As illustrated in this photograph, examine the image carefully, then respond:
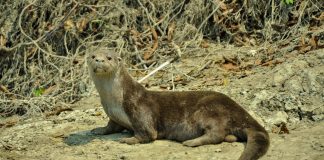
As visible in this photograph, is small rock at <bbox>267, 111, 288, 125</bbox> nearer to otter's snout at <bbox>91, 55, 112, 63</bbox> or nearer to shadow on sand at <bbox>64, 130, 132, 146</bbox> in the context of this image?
shadow on sand at <bbox>64, 130, 132, 146</bbox>

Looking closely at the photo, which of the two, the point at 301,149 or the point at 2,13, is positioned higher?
the point at 2,13

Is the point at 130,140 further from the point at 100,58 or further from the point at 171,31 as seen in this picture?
the point at 171,31

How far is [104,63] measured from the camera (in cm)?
596

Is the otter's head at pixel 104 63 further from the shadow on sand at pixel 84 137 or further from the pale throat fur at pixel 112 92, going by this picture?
the shadow on sand at pixel 84 137

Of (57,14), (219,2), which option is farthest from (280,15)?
(57,14)

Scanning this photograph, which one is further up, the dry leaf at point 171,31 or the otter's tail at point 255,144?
the dry leaf at point 171,31

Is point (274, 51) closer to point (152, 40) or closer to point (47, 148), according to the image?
point (152, 40)

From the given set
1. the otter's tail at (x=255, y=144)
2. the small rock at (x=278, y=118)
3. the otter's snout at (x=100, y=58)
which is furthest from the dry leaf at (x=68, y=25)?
the otter's tail at (x=255, y=144)

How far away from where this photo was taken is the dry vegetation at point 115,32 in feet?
28.3

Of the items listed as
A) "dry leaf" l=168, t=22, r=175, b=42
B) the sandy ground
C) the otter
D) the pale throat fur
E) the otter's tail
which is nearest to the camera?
the otter's tail

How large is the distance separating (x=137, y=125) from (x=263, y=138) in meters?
1.13

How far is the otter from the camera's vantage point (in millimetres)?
5812

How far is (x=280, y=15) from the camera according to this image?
887 centimetres

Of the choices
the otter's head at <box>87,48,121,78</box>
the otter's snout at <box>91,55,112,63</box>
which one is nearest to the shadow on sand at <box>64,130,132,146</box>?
the otter's head at <box>87,48,121,78</box>
